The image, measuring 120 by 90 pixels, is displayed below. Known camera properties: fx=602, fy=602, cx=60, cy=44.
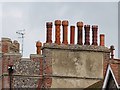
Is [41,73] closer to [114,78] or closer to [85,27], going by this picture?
[85,27]

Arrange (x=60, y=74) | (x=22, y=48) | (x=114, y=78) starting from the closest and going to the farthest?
(x=114, y=78)
(x=60, y=74)
(x=22, y=48)

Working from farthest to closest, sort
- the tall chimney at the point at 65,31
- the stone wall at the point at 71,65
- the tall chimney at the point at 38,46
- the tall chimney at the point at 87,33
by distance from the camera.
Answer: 1. the tall chimney at the point at 38,46
2. the tall chimney at the point at 87,33
3. the tall chimney at the point at 65,31
4. the stone wall at the point at 71,65

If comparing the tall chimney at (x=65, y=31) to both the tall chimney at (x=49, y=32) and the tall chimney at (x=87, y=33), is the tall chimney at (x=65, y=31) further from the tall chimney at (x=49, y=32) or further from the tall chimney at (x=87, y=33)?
the tall chimney at (x=87, y=33)

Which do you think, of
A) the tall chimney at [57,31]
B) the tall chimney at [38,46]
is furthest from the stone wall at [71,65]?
the tall chimney at [38,46]

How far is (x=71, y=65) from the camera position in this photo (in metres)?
34.6

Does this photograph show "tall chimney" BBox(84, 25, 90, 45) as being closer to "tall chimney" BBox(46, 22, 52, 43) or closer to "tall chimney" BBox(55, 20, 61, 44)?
"tall chimney" BBox(55, 20, 61, 44)

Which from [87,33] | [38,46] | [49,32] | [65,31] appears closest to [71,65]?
[65,31]

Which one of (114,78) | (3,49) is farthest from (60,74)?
(114,78)

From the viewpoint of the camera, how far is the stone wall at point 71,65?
34625 millimetres

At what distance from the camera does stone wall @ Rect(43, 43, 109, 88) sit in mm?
34625

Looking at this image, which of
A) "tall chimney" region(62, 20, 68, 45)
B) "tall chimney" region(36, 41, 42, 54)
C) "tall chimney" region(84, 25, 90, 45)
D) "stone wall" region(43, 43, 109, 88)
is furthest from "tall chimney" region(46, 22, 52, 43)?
"tall chimney" region(84, 25, 90, 45)

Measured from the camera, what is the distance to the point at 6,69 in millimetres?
35281

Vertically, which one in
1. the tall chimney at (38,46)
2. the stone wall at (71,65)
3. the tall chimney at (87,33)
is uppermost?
the tall chimney at (87,33)

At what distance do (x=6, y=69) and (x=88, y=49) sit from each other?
16.2ft
